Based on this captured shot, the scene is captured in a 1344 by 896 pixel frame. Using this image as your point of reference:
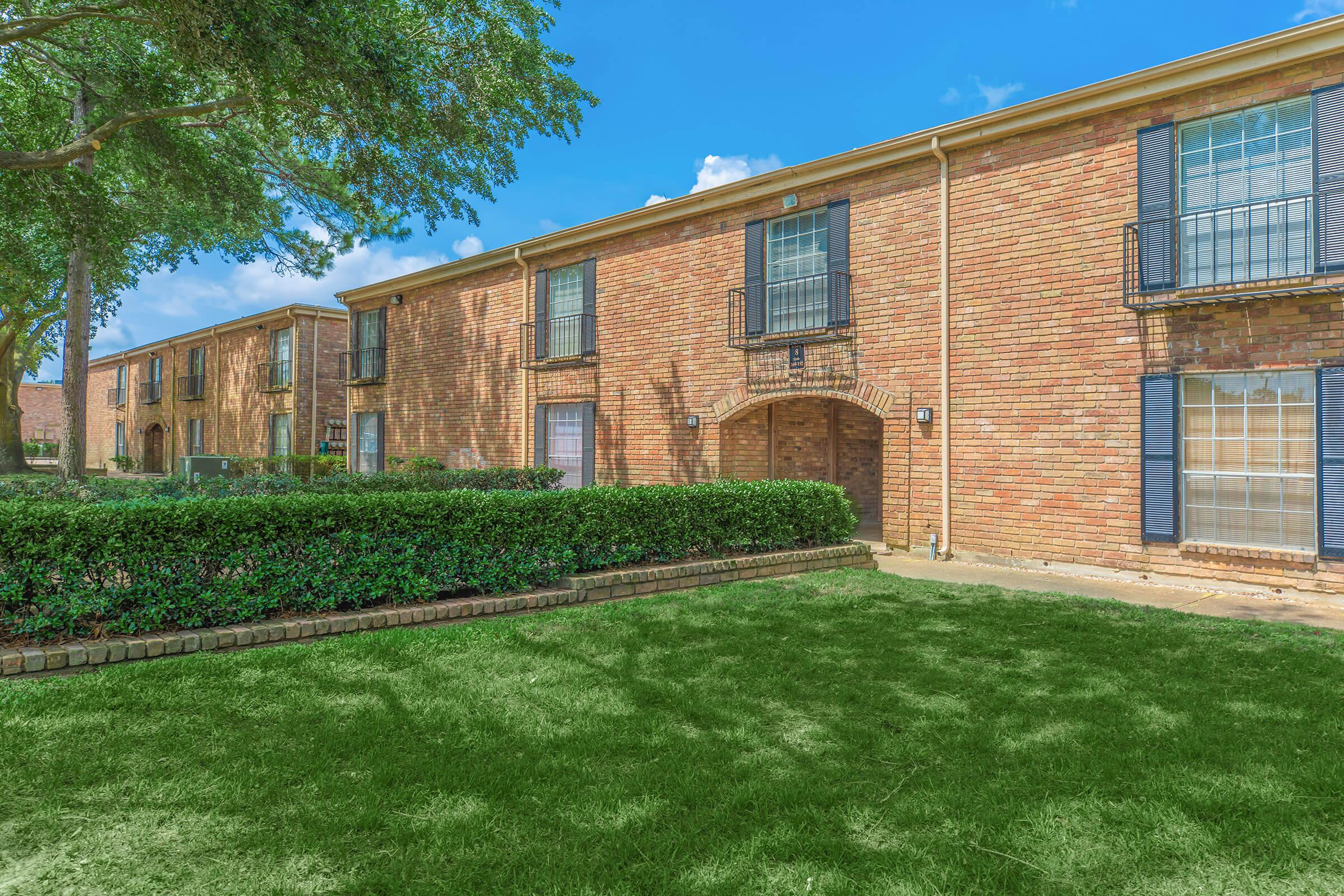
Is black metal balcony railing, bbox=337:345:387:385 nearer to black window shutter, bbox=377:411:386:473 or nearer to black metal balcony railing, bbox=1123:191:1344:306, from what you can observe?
black window shutter, bbox=377:411:386:473

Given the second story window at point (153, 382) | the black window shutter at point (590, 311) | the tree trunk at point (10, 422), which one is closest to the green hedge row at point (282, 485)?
the black window shutter at point (590, 311)

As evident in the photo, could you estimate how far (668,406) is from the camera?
41.8 feet

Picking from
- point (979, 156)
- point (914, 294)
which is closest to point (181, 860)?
point (914, 294)

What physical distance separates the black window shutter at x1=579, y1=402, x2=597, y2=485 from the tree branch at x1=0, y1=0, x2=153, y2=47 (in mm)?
8125

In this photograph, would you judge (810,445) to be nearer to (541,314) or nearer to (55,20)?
(541,314)

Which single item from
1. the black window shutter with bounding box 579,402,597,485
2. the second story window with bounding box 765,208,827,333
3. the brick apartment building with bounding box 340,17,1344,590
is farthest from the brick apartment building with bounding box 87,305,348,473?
the second story window with bounding box 765,208,827,333

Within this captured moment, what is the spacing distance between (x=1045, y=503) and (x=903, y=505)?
1832mm

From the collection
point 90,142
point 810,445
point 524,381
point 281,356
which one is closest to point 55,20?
point 90,142

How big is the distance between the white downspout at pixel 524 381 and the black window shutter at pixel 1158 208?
10394 mm

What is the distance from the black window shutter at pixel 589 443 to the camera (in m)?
13.8

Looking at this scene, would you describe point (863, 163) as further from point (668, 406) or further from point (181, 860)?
point (181, 860)

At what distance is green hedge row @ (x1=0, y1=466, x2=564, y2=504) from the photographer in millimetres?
10117

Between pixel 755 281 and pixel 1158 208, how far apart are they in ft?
17.4

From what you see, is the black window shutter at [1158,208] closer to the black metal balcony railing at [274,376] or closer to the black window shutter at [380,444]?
the black window shutter at [380,444]
